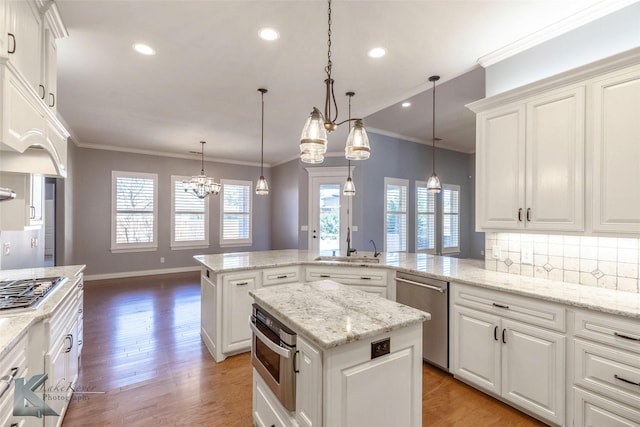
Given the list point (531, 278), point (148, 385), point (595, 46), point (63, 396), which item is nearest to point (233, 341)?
point (148, 385)

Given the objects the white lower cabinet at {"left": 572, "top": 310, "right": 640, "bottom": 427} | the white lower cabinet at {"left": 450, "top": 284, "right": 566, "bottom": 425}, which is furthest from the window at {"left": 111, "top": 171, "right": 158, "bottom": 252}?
the white lower cabinet at {"left": 572, "top": 310, "right": 640, "bottom": 427}

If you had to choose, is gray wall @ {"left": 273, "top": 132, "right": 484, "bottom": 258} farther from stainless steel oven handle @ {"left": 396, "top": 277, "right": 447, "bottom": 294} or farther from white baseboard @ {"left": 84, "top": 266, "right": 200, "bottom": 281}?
stainless steel oven handle @ {"left": 396, "top": 277, "right": 447, "bottom": 294}

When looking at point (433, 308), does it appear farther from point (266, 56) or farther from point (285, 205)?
point (285, 205)

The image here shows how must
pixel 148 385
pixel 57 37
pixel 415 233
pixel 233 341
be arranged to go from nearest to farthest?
pixel 57 37 → pixel 148 385 → pixel 233 341 → pixel 415 233

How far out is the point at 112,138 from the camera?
223 inches

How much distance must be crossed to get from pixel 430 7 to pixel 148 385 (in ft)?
12.0

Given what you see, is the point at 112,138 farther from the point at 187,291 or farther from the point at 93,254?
the point at 187,291

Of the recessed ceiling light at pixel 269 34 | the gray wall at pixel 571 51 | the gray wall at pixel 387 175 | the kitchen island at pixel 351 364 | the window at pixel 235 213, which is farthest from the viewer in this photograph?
the window at pixel 235 213

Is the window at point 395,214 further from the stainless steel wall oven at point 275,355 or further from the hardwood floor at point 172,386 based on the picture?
the stainless steel wall oven at point 275,355

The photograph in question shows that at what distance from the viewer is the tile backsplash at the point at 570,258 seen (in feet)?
6.63

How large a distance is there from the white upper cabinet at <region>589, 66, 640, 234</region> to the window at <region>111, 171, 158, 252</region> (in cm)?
740

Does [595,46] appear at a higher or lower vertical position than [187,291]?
higher

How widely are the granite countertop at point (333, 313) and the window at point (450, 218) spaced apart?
5.97m

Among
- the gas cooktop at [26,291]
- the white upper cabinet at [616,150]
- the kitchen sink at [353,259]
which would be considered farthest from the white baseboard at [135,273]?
the white upper cabinet at [616,150]
